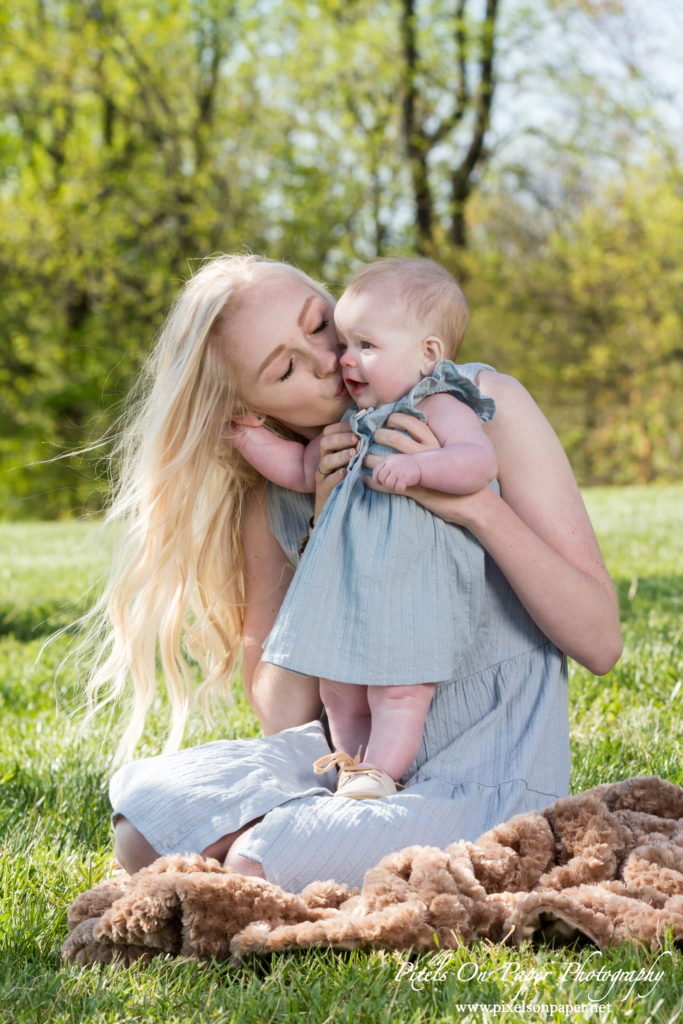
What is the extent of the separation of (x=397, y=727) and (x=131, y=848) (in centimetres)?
59

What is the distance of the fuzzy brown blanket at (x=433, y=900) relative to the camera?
1723 mm

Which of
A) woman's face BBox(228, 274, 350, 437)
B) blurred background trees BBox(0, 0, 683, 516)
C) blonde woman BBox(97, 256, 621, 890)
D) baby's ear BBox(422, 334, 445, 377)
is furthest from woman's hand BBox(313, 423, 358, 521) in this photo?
blurred background trees BBox(0, 0, 683, 516)

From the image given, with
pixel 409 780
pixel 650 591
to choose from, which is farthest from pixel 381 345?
pixel 650 591

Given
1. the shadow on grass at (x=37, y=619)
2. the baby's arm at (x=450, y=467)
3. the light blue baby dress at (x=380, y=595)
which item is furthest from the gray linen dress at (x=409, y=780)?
the shadow on grass at (x=37, y=619)

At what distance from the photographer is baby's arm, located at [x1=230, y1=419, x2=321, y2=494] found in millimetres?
2607

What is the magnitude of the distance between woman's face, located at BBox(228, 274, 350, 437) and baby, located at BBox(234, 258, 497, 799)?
0.38 ft

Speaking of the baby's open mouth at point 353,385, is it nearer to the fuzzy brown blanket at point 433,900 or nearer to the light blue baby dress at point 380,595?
the light blue baby dress at point 380,595

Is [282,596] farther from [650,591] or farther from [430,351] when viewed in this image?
[650,591]

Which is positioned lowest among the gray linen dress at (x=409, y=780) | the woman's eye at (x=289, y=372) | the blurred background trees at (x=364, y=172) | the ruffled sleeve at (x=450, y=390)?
the gray linen dress at (x=409, y=780)

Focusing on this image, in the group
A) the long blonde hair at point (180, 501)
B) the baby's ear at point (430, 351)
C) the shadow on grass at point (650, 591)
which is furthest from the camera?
the shadow on grass at point (650, 591)

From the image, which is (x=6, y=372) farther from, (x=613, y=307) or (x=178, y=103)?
(x=613, y=307)

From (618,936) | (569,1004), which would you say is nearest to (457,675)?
(618,936)

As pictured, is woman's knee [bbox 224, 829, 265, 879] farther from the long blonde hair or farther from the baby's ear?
the baby's ear

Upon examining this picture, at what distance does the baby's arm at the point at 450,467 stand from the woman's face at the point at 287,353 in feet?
1.32
